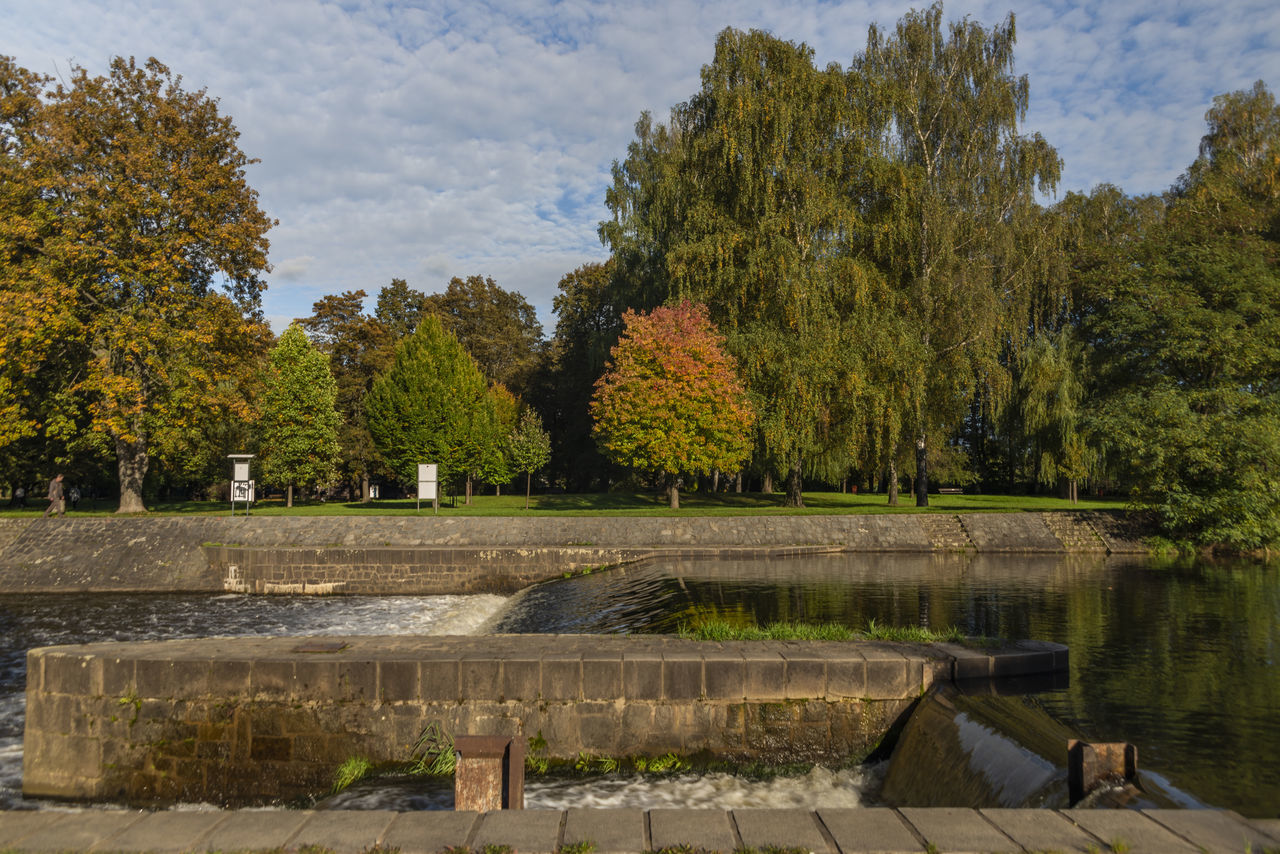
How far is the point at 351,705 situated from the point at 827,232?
2596cm

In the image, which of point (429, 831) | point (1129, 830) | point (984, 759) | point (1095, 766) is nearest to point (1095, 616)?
point (984, 759)

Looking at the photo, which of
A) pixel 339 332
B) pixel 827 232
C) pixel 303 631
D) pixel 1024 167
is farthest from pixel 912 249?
pixel 339 332

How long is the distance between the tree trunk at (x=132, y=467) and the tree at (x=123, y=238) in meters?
0.05

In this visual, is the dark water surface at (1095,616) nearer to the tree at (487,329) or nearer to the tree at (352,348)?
the tree at (352,348)

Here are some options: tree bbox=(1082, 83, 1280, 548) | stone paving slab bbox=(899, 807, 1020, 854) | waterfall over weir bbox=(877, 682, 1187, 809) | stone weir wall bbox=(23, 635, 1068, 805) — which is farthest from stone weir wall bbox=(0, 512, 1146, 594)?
stone paving slab bbox=(899, 807, 1020, 854)

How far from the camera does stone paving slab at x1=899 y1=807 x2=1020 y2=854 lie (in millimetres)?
3914

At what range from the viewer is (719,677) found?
7410 mm

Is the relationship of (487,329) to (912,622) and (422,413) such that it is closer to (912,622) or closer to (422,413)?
(422,413)

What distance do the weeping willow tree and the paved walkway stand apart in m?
23.2

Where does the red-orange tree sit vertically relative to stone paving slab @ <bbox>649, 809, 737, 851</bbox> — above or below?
above

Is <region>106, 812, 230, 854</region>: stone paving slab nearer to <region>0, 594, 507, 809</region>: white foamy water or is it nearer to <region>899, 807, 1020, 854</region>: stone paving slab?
<region>899, 807, 1020, 854</region>: stone paving slab

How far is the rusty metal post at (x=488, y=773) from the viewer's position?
4707 millimetres

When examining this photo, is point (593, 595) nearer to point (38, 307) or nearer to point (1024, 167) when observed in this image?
point (38, 307)

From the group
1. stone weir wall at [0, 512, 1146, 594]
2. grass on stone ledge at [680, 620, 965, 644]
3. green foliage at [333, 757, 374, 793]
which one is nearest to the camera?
green foliage at [333, 757, 374, 793]
